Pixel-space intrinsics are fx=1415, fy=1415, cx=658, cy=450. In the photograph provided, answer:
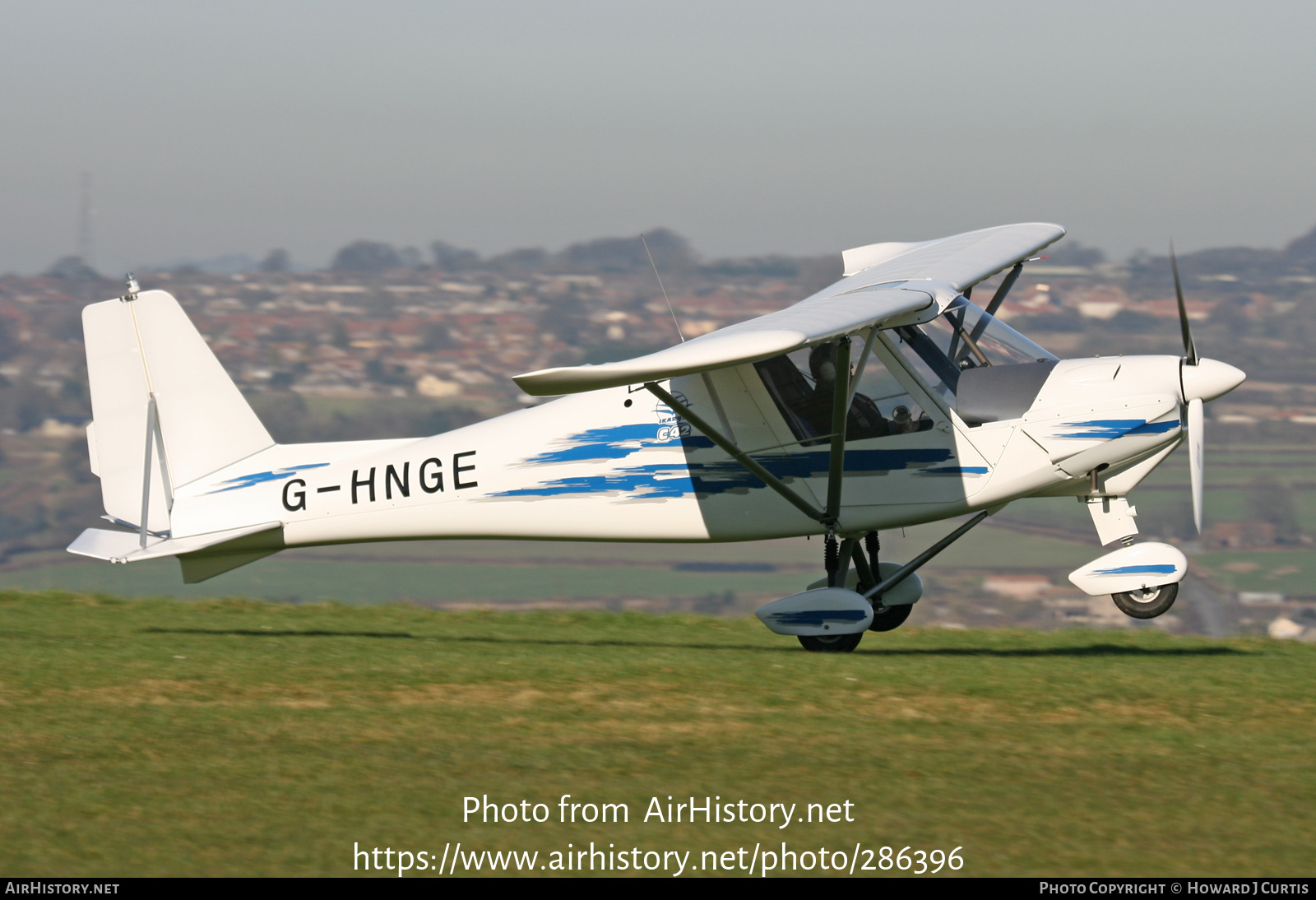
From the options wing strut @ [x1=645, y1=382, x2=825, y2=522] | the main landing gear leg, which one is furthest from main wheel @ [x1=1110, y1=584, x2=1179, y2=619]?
wing strut @ [x1=645, y1=382, x2=825, y2=522]

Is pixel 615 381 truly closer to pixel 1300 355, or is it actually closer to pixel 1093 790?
pixel 1093 790

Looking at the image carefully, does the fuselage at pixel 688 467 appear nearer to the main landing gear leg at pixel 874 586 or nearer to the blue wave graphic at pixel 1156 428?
the blue wave graphic at pixel 1156 428

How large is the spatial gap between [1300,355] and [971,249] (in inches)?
4107

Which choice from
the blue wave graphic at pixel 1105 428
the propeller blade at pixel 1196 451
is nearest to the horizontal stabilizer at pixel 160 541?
the blue wave graphic at pixel 1105 428

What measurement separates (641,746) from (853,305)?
3.55 metres

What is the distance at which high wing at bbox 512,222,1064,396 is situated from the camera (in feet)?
25.7

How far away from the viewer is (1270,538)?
256ft

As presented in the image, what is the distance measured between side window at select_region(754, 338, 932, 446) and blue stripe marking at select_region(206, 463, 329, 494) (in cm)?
392

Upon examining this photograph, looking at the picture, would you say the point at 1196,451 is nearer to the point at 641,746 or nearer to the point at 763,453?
the point at 763,453

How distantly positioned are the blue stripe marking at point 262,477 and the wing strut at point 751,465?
3.33 meters

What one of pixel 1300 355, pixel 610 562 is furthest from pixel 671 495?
pixel 1300 355

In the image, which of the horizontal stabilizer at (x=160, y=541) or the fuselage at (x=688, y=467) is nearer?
the fuselage at (x=688, y=467)

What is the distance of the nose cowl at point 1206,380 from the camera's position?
1012cm
